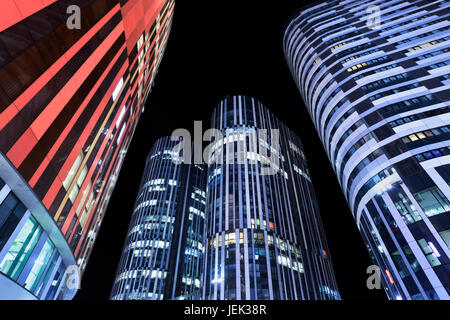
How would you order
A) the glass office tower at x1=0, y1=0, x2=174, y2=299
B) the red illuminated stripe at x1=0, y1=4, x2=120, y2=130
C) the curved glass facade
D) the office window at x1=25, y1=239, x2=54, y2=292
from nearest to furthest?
the red illuminated stripe at x1=0, y1=4, x2=120, y2=130, the glass office tower at x1=0, y1=0, x2=174, y2=299, the curved glass facade, the office window at x1=25, y1=239, x2=54, y2=292

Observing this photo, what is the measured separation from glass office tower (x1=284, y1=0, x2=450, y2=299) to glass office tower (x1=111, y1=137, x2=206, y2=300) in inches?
2645

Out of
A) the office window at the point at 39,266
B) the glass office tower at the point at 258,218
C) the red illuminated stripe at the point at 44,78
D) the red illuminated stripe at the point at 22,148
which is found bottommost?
the office window at the point at 39,266

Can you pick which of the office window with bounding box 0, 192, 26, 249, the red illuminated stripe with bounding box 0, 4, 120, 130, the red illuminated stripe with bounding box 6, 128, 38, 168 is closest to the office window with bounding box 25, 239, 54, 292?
the office window with bounding box 0, 192, 26, 249

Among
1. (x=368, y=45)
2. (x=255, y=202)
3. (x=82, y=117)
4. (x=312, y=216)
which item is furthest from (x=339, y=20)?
(x=82, y=117)

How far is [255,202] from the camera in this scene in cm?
8588

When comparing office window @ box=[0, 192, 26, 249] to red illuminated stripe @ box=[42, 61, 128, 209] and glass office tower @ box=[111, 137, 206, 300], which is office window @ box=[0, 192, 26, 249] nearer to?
red illuminated stripe @ box=[42, 61, 128, 209]

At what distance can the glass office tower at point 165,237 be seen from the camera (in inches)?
4043

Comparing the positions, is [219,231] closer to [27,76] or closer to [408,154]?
[408,154]

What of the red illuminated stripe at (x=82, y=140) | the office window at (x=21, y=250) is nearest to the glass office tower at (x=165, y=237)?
the office window at (x=21, y=250)

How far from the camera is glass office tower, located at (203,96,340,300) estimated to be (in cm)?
6950

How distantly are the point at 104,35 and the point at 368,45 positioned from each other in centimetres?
6202

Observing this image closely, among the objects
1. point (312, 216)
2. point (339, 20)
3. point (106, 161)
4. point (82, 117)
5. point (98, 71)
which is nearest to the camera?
point (82, 117)

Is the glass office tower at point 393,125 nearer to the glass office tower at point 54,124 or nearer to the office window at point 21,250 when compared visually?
the glass office tower at point 54,124

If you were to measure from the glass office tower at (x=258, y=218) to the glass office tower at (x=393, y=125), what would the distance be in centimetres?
3010
